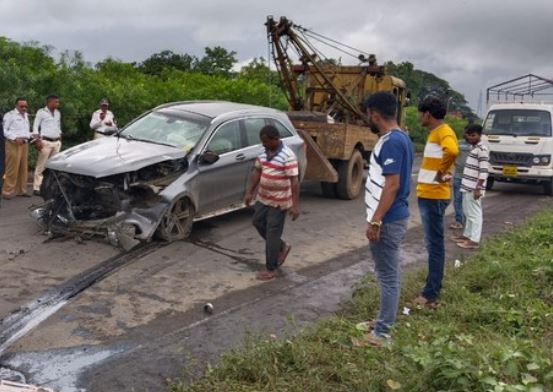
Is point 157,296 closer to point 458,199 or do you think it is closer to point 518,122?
point 458,199

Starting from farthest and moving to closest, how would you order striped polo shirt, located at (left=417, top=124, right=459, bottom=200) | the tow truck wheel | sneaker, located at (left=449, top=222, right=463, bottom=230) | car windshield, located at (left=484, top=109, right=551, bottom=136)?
1. car windshield, located at (left=484, top=109, right=551, bottom=136)
2. sneaker, located at (left=449, top=222, right=463, bottom=230)
3. the tow truck wheel
4. striped polo shirt, located at (left=417, top=124, right=459, bottom=200)

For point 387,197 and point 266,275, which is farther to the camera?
point 266,275

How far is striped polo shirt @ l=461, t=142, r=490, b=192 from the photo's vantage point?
872cm

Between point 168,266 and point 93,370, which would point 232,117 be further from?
point 93,370

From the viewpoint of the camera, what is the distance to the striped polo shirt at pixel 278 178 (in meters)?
6.93

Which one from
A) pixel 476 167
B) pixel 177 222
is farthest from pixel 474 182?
pixel 177 222

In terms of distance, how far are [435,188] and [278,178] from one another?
5.43 ft

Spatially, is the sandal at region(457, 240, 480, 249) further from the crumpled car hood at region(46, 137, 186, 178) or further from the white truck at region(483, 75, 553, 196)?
the white truck at region(483, 75, 553, 196)

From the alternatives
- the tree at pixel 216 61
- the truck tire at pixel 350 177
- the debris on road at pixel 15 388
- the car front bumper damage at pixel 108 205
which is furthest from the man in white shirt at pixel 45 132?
the tree at pixel 216 61

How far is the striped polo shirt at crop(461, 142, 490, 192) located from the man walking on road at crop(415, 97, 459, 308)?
2696 mm

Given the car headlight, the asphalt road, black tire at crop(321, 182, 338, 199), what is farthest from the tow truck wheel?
the car headlight

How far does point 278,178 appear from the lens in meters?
6.92

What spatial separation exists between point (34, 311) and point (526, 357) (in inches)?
153

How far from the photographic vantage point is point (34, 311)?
5.58 meters
